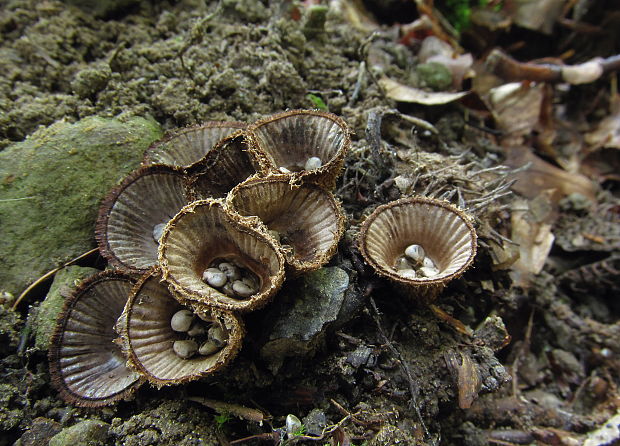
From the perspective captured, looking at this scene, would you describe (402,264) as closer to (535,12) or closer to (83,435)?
(83,435)

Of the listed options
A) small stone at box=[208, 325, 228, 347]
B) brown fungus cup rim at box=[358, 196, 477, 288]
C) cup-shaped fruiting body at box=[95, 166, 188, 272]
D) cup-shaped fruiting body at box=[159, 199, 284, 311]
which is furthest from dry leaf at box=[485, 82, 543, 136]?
small stone at box=[208, 325, 228, 347]

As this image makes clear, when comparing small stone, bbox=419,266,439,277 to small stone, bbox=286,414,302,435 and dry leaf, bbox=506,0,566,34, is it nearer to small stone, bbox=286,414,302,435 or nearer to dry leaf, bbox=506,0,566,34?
small stone, bbox=286,414,302,435

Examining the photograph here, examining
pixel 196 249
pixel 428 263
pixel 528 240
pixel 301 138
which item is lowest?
pixel 528 240

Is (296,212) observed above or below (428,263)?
above

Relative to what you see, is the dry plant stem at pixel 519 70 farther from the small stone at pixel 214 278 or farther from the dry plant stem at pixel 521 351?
the small stone at pixel 214 278

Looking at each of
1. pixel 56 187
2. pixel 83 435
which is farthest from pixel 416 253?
pixel 56 187

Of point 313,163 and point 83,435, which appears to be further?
point 313,163

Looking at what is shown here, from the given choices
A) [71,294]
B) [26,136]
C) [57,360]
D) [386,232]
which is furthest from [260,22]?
[57,360]
